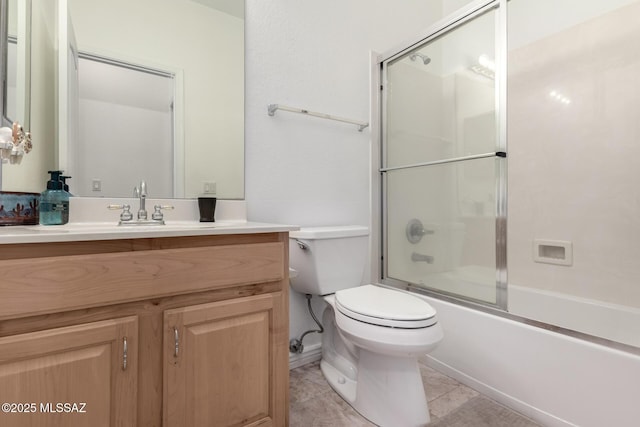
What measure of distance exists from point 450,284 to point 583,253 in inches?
27.5

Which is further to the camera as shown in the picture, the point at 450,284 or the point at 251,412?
the point at 450,284

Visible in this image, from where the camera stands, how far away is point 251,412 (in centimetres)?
102

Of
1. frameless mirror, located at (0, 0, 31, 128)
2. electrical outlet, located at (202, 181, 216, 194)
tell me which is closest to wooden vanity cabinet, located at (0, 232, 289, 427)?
electrical outlet, located at (202, 181, 216, 194)

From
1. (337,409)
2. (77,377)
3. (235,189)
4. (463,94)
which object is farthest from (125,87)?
(463,94)

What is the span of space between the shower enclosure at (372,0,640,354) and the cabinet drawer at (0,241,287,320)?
3.88 feet

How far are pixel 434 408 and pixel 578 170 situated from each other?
56.6 inches

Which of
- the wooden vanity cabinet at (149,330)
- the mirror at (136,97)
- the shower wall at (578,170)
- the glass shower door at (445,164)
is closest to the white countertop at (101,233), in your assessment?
the wooden vanity cabinet at (149,330)

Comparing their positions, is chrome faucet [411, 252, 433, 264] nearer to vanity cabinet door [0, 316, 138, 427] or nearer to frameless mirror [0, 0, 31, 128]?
vanity cabinet door [0, 316, 138, 427]

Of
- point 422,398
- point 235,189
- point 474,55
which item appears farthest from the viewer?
point 474,55

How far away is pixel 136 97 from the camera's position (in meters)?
1.33

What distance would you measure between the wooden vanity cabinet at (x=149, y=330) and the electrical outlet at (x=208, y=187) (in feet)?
1.72

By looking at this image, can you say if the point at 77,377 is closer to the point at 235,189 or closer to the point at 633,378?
the point at 235,189

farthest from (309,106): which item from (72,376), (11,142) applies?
(72,376)

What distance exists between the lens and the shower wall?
1548mm
